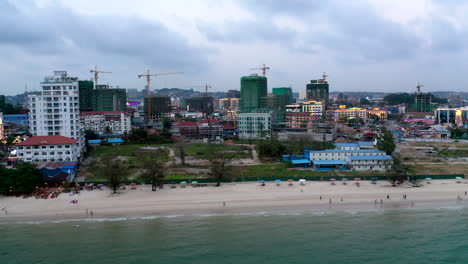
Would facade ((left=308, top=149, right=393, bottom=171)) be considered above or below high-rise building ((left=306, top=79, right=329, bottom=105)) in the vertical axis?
below

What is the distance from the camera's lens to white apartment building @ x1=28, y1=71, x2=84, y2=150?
4838 centimetres

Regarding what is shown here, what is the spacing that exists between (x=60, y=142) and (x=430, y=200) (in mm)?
37201

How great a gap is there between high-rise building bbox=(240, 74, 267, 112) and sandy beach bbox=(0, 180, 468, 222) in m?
81.8

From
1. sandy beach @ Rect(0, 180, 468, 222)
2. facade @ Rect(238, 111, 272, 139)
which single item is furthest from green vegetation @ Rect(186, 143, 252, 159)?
sandy beach @ Rect(0, 180, 468, 222)

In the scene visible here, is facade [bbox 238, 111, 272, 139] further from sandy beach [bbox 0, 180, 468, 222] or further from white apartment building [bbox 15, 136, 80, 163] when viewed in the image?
sandy beach [bbox 0, 180, 468, 222]

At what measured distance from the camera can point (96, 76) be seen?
13262 cm

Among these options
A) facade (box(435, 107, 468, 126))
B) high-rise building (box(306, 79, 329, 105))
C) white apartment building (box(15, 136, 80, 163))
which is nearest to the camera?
white apartment building (box(15, 136, 80, 163))

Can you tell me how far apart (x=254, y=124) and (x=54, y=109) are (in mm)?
38800

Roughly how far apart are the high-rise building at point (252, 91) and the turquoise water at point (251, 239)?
88.8 m

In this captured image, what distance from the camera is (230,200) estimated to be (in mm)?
30234

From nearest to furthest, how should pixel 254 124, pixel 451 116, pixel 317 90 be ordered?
pixel 254 124 → pixel 451 116 → pixel 317 90

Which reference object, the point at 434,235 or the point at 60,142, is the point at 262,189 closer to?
the point at 434,235

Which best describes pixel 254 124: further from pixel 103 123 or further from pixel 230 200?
pixel 230 200

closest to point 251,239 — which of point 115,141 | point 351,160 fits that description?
point 351,160
